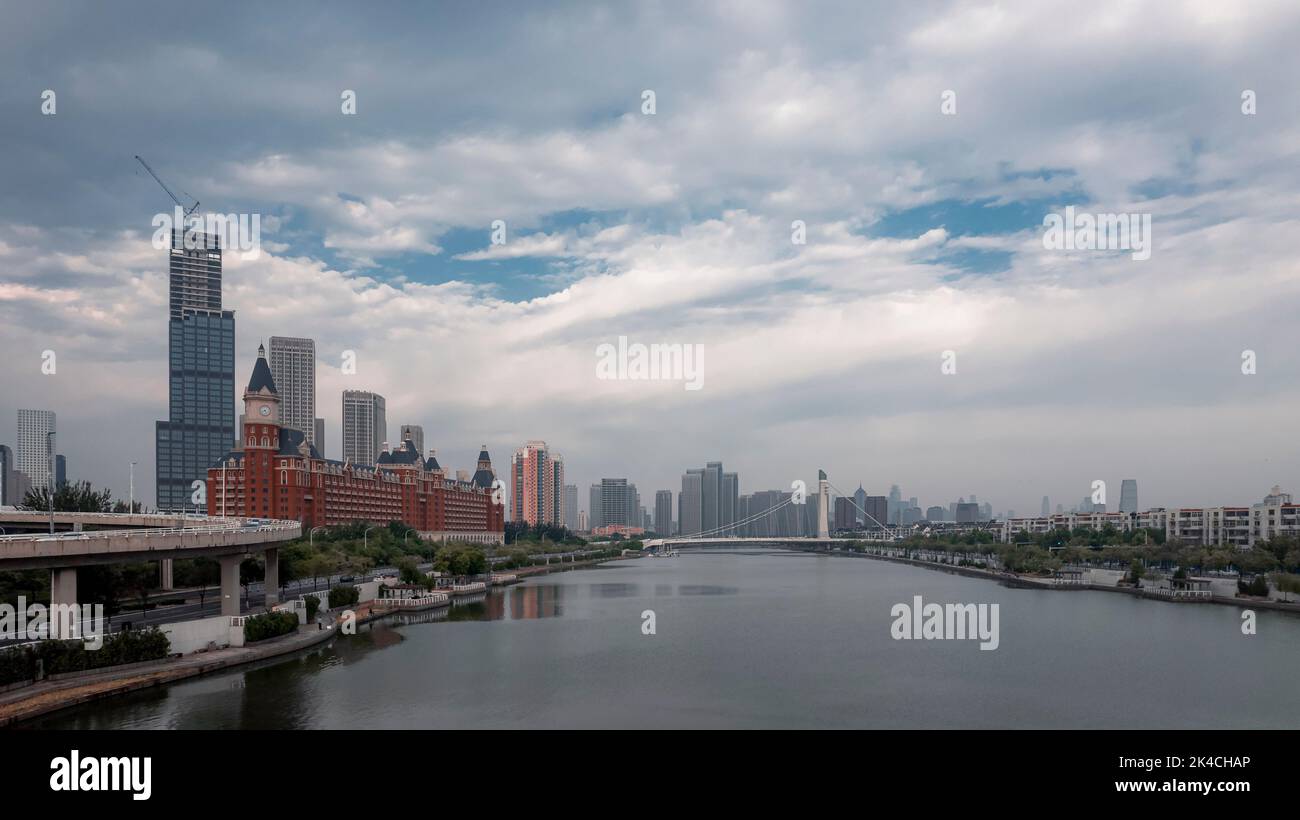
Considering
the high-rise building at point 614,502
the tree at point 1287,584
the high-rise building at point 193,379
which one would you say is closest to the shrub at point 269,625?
the tree at point 1287,584

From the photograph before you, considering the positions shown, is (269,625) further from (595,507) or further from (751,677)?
(595,507)

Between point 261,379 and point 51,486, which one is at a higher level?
point 261,379

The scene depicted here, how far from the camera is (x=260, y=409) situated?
168 feet

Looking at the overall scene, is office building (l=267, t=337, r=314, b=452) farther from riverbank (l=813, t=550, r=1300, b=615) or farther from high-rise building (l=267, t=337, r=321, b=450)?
riverbank (l=813, t=550, r=1300, b=615)

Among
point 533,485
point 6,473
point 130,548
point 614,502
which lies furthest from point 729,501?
point 130,548

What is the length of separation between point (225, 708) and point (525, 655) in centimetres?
838

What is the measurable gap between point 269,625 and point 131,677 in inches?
191

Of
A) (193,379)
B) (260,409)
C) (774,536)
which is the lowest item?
(774,536)

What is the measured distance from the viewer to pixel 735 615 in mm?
32781

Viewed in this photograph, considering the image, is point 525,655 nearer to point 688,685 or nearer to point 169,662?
point 688,685

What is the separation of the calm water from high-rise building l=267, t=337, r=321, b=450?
131 meters

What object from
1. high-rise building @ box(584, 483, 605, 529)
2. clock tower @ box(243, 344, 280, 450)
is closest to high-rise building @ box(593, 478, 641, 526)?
high-rise building @ box(584, 483, 605, 529)

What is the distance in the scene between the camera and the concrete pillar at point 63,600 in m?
17.0
